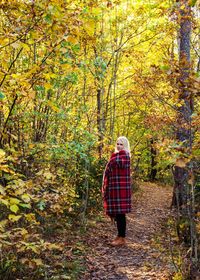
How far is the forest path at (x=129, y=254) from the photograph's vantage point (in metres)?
5.17

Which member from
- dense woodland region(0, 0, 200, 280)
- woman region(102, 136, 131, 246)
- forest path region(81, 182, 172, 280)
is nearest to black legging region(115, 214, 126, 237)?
woman region(102, 136, 131, 246)

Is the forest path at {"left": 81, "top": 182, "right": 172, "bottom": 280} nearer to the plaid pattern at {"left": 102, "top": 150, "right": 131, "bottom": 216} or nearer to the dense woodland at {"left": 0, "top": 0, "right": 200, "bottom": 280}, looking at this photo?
the dense woodland at {"left": 0, "top": 0, "right": 200, "bottom": 280}

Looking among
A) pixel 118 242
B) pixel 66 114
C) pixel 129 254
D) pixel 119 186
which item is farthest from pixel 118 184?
pixel 66 114

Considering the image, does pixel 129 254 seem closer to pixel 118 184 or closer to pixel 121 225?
pixel 121 225

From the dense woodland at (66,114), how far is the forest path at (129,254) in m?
0.47

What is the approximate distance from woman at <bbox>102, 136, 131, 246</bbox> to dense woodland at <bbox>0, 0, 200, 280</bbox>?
62 centimetres

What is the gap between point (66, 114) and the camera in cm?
648

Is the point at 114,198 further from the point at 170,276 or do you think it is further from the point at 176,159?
the point at 176,159

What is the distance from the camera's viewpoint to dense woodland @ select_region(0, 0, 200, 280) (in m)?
3.36

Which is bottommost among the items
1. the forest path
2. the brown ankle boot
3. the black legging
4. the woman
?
the forest path

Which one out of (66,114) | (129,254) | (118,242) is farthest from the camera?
(118,242)

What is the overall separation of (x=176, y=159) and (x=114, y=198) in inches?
160

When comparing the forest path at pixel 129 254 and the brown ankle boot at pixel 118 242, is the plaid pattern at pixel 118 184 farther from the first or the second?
the forest path at pixel 129 254

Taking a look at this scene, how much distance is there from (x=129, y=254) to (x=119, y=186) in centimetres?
126
